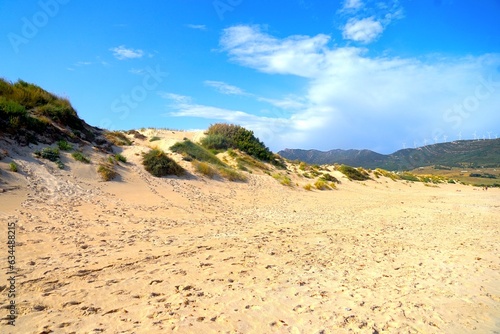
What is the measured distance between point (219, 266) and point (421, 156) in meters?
135

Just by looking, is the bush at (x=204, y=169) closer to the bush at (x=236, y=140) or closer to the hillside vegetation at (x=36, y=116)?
the hillside vegetation at (x=36, y=116)

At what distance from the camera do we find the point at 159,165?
52.7 ft

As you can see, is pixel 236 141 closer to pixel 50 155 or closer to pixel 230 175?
pixel 230 175

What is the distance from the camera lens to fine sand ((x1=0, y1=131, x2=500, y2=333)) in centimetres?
434

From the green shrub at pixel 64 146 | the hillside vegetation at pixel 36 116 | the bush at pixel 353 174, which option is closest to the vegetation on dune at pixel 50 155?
the green shrub at pixel 64 146

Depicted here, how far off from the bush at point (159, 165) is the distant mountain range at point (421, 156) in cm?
8707

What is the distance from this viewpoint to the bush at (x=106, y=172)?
1301 cm

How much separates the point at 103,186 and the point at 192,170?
A: 6.36 meters

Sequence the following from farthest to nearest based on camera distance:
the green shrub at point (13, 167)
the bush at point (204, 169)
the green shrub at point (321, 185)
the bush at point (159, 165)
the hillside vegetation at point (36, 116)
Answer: the green shrub at point (321, 185) → the bush at point (204, 169) → the bush at point (159, 165) → the hillside vegetation at point (36, 116) → the green shrub at point (13, 167)

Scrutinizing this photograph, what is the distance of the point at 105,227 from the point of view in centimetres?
851

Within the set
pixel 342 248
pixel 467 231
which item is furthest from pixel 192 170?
pixel 467 231

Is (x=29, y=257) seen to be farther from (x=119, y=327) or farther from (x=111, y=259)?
(x=119, y=327)

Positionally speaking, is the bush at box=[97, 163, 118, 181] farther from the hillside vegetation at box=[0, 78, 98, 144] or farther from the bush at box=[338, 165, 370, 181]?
the bush at box=[338, 165, 370, 181]

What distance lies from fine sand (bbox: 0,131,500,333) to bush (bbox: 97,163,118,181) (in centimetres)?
46
